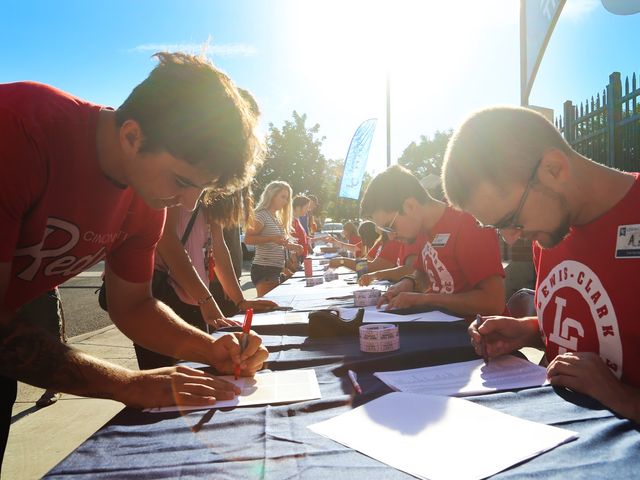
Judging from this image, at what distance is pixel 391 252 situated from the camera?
17.7 ft

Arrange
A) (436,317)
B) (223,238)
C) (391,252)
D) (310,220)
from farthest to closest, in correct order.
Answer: (310,220)
(391,252)
(223,238)
(436,317)

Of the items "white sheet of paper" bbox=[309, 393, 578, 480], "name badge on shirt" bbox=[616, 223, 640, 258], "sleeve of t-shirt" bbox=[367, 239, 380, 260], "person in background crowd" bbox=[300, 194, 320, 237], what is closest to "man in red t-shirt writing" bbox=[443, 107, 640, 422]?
"name badge on shirt" bbox=[616, 223, 640, 258]

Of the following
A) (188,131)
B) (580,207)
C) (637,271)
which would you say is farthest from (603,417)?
(188,131)

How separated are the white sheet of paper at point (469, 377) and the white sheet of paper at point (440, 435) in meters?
0.10

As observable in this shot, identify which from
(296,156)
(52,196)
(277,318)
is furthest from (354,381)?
(296,156)

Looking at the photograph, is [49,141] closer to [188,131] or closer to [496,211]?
[188,131]

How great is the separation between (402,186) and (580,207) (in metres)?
1.59

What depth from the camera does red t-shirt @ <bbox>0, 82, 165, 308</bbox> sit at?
1114mm

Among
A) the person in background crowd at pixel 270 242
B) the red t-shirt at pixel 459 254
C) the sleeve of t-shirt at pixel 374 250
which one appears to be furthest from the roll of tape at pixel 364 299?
the sleeve of t-shirt at pixel 374 250

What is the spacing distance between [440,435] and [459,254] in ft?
5.96

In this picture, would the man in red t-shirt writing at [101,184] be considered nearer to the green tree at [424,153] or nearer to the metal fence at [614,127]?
the metal fence at [614,127]

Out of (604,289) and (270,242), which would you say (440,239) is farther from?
(270,242)

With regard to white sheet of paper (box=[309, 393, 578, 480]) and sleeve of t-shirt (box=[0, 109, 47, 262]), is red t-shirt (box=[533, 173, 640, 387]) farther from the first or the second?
sleeve of t-shirt (box=[0, 109, 47, 262])

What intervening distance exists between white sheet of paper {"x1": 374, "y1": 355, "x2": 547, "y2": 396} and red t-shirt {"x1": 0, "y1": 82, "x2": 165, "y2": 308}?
0.92m
